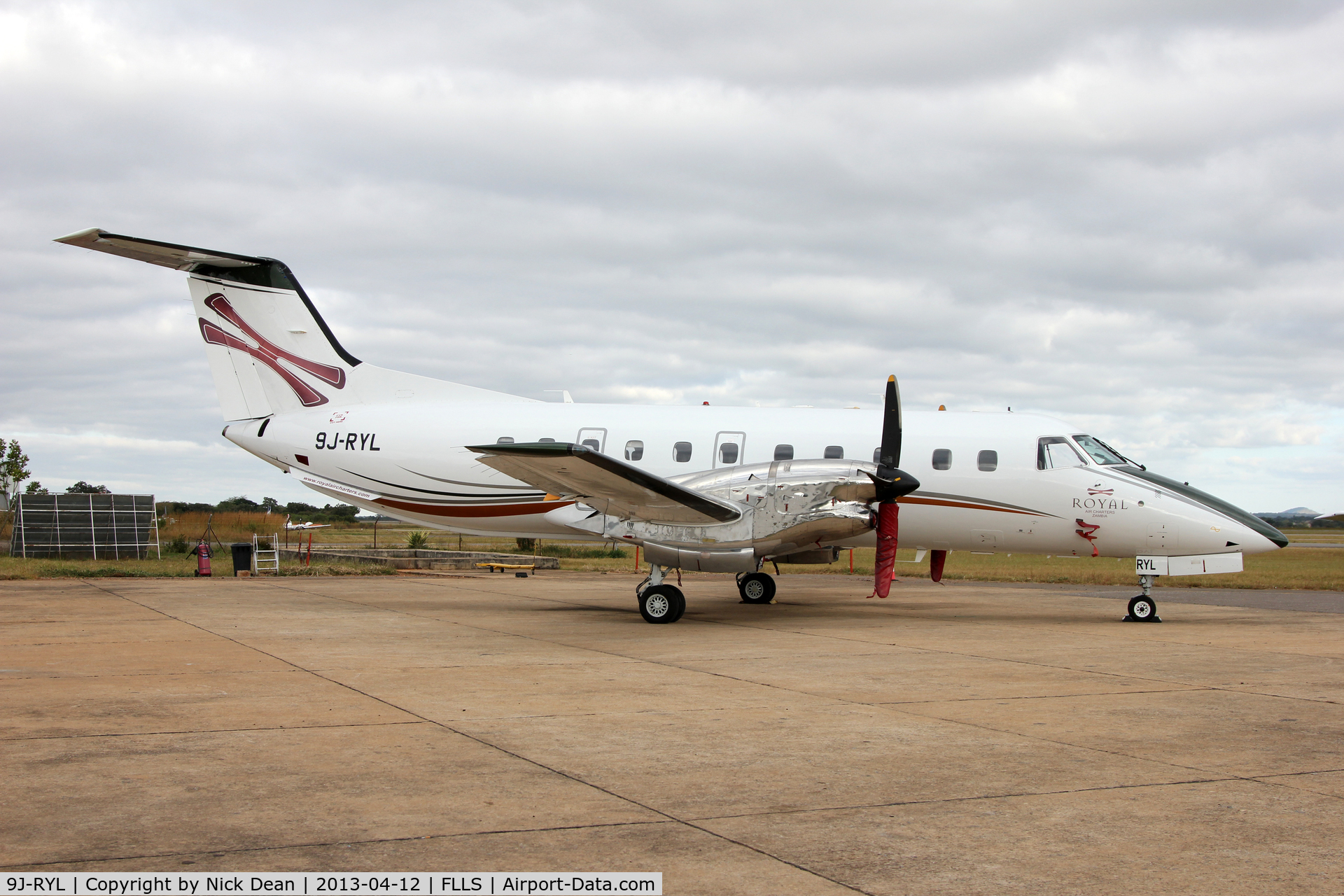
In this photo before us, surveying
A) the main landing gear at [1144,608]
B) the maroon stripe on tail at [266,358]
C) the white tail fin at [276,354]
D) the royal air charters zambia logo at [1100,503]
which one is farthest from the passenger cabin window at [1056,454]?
the maroon stripe on tail at [266,358]

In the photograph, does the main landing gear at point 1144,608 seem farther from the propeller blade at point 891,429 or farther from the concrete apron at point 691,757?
the propeller blade at point 891,429

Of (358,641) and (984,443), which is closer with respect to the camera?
(358,641)

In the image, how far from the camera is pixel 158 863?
14.6 ft

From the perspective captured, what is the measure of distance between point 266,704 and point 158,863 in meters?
4.02

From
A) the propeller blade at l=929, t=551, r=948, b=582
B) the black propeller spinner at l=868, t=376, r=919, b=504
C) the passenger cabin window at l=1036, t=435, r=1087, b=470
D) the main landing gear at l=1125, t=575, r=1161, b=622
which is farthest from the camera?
the propeller blade at l=929, t=551, r=948, b=582

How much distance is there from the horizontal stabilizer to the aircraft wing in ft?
25.0

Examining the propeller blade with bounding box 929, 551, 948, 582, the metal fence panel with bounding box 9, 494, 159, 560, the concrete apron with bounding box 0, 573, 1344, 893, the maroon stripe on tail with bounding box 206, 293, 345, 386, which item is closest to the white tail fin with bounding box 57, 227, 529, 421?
the maroon stripe on tail with bounding box 206, 293, 345, 386

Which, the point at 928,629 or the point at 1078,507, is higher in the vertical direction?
the point at 1078,507

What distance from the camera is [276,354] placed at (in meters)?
19.5

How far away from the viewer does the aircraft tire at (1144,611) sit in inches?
645

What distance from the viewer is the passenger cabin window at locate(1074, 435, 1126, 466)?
16.7 meters

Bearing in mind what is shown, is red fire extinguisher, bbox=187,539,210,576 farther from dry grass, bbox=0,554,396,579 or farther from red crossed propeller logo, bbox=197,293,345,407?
red crossed propeller logo, bbox=197,293,345,407

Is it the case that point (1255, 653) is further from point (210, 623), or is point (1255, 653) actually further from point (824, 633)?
point (210, 623)

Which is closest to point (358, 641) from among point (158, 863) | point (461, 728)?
point (461, 728)
